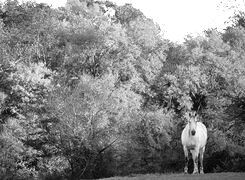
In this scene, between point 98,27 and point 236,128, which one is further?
point 98,27

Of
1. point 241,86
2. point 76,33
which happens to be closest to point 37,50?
point 76,33

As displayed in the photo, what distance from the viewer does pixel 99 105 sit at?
25953 mm

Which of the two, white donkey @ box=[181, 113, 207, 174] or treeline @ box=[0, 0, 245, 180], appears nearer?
white donkey @ box=[181, 113, 207, 174]

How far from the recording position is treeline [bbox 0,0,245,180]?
25.8 m

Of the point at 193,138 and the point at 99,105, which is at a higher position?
the point at 99,105

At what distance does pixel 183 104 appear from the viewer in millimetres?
33812

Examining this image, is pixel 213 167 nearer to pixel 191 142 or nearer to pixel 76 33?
pixel 191 142

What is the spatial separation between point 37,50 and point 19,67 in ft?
21.5

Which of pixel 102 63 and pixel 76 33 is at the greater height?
pixel 76 33

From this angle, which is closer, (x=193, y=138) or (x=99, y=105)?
(x=193, y=138)

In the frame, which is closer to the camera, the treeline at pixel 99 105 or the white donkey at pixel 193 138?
the white donkey at pixel 193 138

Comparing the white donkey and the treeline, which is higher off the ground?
the treeline

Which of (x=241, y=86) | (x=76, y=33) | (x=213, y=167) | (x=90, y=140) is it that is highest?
(x=76, y=33)

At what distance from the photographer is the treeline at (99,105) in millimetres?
25766
